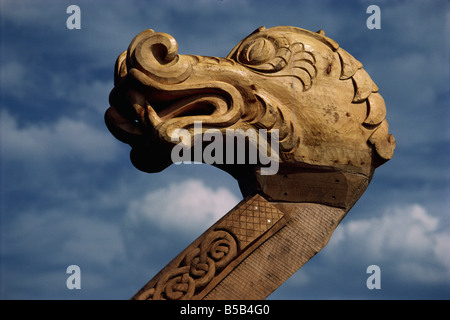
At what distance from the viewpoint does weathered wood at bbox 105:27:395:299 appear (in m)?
5.65

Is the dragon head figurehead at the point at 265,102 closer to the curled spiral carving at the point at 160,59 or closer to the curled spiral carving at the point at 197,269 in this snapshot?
the curled spiral carving at the point at 160,59

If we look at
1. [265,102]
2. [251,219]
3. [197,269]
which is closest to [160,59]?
[265,102]

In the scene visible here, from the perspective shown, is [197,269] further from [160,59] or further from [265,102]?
[160,59]

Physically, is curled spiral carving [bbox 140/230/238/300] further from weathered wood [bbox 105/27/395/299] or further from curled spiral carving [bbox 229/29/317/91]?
curled spiral carving [bbox 229/29/317/91]

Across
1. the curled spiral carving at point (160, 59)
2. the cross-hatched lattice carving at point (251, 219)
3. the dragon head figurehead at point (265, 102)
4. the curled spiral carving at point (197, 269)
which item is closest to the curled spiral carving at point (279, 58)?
the dragon head figurehead at point (265, 102)

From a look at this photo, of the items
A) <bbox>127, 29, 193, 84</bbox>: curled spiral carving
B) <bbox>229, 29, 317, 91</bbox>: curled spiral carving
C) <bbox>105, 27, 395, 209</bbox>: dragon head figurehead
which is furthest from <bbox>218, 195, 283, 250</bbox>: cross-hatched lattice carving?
<bbox>127, 29, 193, 84</bbox>: curled spiral carving

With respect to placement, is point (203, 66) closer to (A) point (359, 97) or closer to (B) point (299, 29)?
(B) point (299, 29)

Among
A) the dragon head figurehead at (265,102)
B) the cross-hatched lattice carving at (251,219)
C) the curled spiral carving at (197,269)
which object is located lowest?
the curled spiral carving at (197,269)

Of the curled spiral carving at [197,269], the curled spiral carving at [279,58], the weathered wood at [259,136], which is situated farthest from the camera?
the curled spiral carving at [279,58]

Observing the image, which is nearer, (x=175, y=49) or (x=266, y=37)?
(x=175, y=49)

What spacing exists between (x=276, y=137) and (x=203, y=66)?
86 cm

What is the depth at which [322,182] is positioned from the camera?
5914mm

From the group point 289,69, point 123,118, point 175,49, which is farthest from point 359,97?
point 123,118

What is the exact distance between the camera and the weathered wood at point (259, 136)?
565 centimetres
